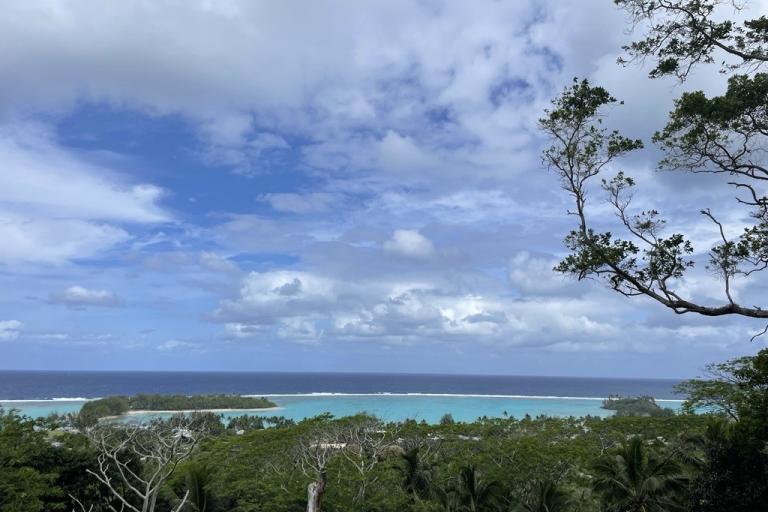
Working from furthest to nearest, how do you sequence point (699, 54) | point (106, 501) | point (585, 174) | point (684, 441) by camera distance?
point (684, 441) → point (106, 501) → point (585, 174) → point (699, 54)

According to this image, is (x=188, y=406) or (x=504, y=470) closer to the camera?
(x=504, y=470)

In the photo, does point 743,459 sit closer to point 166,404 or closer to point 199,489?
point 199,489

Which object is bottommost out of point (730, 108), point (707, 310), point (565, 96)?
point (707, 310)

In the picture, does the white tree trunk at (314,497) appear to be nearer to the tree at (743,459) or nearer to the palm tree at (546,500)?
the tree at (743,459)

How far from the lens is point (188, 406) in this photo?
277ft

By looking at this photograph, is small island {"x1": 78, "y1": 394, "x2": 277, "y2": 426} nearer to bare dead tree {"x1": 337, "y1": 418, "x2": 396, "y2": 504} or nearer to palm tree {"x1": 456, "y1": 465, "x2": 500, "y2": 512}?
bare dead tree {"x1": 337, "y1": 418, "x2": 396, "y2": 504}

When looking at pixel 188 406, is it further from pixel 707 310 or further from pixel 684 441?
pixel 707 310

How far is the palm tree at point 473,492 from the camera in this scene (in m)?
23.1

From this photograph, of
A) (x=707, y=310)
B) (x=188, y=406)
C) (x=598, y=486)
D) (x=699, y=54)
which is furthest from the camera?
(x=188, y=406)

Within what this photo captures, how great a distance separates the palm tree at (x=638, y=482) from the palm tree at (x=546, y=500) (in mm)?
2080

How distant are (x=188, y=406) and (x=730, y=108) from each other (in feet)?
285

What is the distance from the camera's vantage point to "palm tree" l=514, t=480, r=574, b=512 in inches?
844

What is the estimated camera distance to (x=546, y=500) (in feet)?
70.3

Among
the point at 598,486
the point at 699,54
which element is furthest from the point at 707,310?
the point at 598,486
